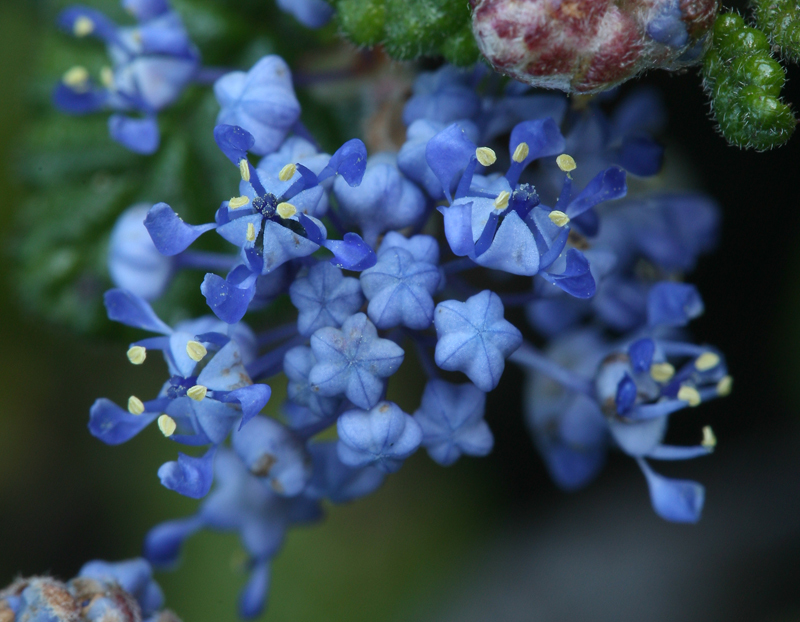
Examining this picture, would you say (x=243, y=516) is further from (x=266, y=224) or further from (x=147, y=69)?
(x=147, y=69)

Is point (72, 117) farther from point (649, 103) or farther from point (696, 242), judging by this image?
point (696, 242)

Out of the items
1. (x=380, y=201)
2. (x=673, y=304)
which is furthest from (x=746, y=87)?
(x=380, y=201)

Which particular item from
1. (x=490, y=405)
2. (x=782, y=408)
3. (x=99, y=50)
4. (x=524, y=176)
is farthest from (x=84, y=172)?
(x=782, y=408)

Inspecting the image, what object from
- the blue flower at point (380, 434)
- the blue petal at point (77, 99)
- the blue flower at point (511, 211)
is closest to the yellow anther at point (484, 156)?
the blue flower at point (511, 211)

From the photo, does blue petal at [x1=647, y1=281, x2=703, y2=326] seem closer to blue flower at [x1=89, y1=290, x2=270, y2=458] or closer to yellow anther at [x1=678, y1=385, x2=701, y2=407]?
yellow anther at [x1=678, y1=385, x2=701, y2=407]

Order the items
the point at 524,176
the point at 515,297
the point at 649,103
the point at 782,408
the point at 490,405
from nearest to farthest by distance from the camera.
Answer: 1. the point at 515,297
2. the point at 524,176
3. the point at 649,103
4. the point at 782,408
5. the point at 490,405

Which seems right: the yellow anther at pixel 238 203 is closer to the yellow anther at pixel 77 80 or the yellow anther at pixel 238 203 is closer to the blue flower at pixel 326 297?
the blue flower at pixel 326 297
